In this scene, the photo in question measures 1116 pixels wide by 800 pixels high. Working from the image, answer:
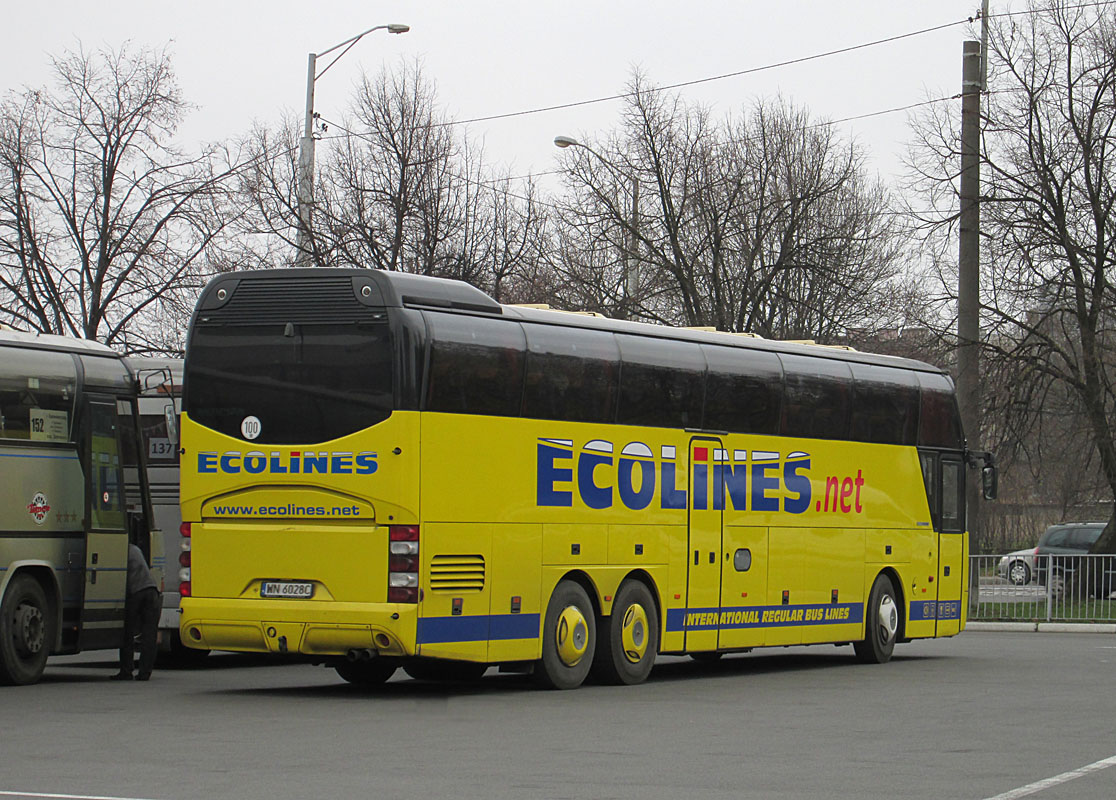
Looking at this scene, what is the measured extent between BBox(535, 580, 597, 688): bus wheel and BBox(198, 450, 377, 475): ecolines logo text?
2526 mm

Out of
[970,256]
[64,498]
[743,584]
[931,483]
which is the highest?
[970,256]

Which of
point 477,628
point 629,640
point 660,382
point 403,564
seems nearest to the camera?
point 403,564

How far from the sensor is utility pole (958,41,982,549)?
30359 millimetres

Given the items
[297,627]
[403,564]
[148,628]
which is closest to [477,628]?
[403,564]

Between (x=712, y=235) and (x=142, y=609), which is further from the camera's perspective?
(x=712, y=235)

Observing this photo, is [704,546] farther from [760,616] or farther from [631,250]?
[631,250]

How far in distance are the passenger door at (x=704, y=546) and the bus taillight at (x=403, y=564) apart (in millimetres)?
4328

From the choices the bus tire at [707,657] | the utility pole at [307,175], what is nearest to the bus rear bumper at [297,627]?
the bus tire at [707,657]

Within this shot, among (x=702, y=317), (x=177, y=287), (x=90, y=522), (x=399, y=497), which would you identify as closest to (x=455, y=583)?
(x=399, y=497)

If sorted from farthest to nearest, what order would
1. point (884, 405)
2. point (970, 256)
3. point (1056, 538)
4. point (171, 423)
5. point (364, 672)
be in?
1. point (1056, 538)
2. point (970, 256)
3. point (884, 405)
4. point (171, 423)
5. point (364, 672)

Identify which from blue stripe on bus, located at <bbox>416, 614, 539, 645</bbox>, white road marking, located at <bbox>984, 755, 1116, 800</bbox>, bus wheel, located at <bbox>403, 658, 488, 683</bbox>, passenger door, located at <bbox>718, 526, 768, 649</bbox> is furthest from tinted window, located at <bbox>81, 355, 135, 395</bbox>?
white road marking, located at <bbox>984, 755, 1116, 800</bbox>

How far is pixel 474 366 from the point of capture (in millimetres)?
15680

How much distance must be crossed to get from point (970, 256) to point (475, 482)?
17065 millimetres

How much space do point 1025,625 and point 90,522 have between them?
Result: 67.1ft
